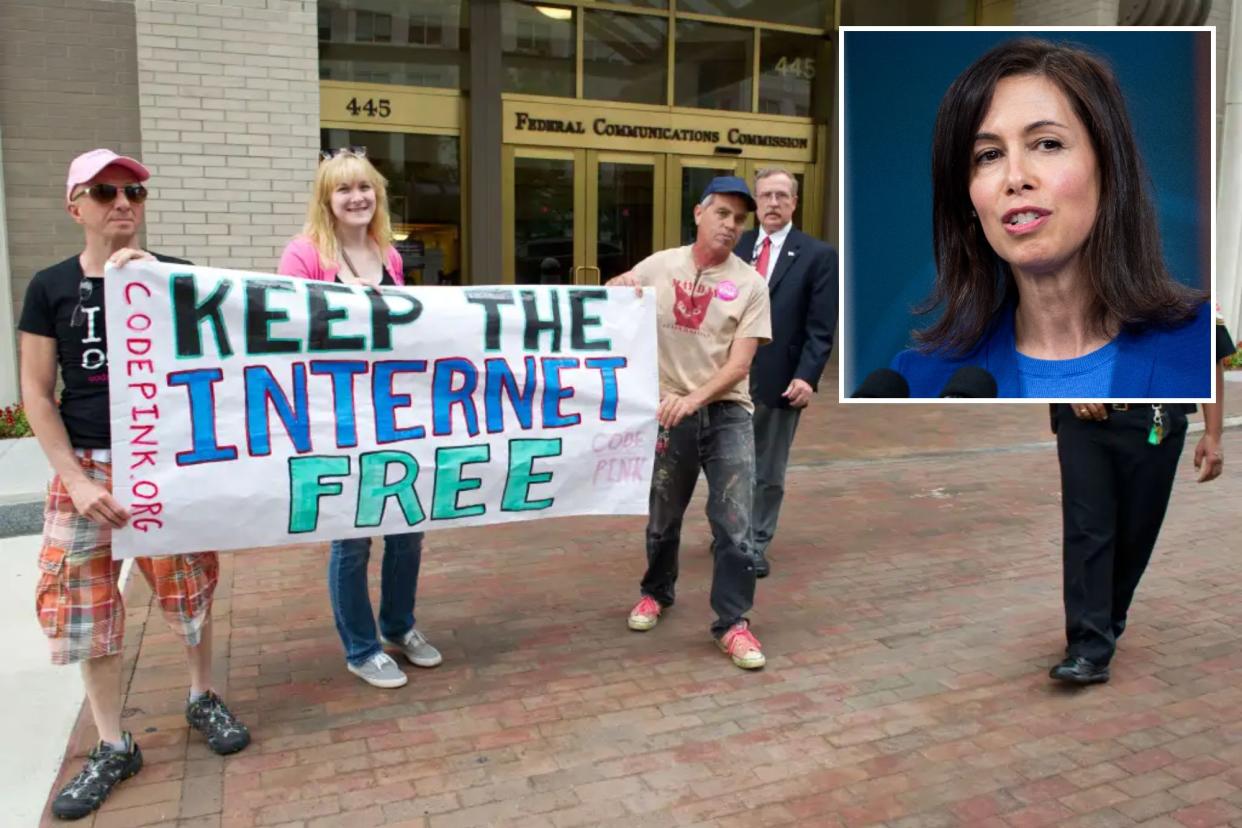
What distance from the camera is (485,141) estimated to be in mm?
10922

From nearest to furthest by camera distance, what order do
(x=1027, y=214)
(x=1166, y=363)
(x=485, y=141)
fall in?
(x=1027, y=214), (x=1166, y=363), (x=485, y=141)

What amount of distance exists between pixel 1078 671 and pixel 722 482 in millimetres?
1616

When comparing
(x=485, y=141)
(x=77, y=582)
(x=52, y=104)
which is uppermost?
(x=485, y=141)

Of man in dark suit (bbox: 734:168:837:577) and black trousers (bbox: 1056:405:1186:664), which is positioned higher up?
man in dark suit (bbox: 734:168:837:577)

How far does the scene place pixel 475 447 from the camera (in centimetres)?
404

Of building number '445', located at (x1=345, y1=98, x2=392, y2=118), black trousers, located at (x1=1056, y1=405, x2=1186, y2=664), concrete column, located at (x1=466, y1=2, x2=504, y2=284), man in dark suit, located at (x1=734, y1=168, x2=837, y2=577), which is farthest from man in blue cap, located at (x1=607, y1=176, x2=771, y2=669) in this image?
building number '445', located at (x1=345, y1=98, x2=392, y2=118)

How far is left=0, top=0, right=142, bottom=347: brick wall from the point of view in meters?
7.98

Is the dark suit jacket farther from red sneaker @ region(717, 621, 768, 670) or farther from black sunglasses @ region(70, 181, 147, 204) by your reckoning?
black sunglasses @ region(70, 181, 147, 204)

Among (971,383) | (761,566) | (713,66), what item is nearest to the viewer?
(971,383)

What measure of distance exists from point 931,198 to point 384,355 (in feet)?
7.00

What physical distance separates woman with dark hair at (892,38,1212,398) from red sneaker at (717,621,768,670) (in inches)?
77.0

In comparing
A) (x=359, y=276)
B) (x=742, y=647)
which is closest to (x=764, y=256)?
(x=742, y=647)

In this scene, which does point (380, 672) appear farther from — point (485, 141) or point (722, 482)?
point (485, 141)

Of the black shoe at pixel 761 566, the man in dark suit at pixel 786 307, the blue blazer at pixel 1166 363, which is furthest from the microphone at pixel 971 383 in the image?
the black shoe at pixel 761 566
